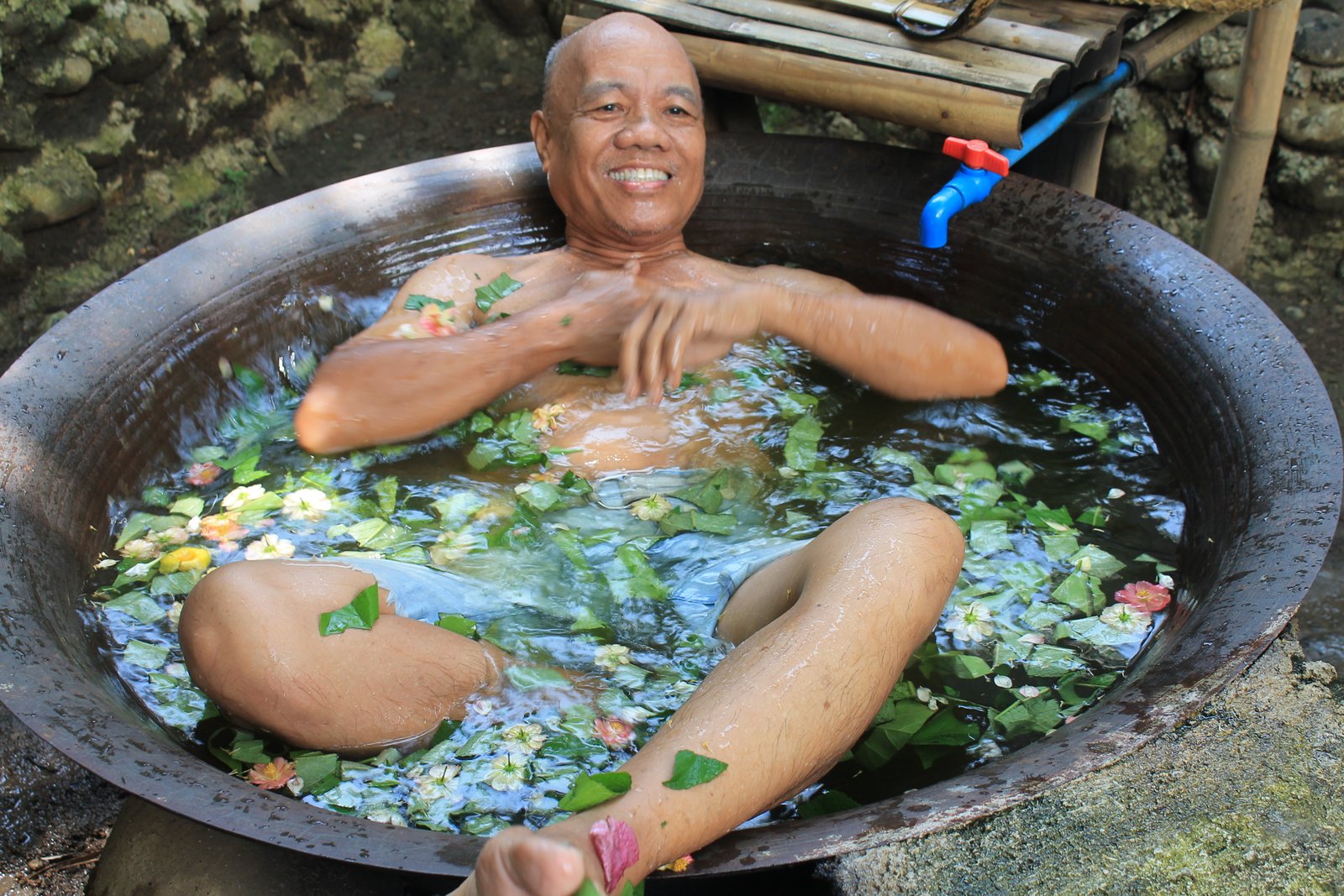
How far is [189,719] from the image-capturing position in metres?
2.00

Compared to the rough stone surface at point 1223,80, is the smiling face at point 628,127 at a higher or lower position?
lower

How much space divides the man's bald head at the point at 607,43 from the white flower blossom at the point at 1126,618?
1.67 m

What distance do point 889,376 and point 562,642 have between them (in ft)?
3.38

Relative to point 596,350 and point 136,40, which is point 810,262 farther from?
point 136,40

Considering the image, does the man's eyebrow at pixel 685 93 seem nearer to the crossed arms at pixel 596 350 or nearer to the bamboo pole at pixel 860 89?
the bamboo pole at pixel 860 89

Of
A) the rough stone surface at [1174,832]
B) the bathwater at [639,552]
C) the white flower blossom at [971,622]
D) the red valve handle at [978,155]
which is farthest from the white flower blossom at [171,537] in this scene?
the red valve handle at [978,155]

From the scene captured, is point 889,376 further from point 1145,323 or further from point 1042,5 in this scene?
point 1042,5

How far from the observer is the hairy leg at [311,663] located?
179cm

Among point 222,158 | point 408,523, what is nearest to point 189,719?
point 408,523

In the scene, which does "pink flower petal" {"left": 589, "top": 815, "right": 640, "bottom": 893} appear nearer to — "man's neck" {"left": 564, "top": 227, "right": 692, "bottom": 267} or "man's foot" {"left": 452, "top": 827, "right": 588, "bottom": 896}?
"man's foot" {"left": 452, "top": 827, "right": 588, "bottom": 896}

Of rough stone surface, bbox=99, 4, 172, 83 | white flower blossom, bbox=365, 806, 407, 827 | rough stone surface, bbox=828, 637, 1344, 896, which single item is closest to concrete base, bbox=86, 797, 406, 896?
white flower blossom, bbox=365, 806, 407, 827

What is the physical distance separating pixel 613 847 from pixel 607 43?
215 cm

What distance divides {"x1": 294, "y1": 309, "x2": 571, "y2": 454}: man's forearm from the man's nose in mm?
565

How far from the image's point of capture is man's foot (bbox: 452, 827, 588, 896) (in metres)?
1.27
